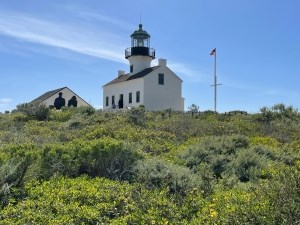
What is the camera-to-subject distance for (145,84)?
4019 centimetres

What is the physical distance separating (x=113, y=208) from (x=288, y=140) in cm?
1051

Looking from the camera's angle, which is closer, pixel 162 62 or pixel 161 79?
pixel 161 79

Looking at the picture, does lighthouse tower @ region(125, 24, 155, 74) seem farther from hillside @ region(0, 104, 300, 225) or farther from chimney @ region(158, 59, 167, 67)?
hillside @ region(0, 104, 300, 225)

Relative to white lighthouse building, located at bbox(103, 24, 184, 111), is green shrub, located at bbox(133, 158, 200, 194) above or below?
below

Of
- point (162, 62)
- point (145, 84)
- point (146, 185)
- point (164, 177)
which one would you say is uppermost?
point (162, 62)

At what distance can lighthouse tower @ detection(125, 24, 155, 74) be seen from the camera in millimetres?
43000

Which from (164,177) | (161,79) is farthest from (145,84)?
(164,177)

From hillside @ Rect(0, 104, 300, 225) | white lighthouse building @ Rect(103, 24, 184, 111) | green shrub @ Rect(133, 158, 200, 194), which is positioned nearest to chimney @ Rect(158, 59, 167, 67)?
white lighthouse building @ Rect(103, 24, 184, 111)

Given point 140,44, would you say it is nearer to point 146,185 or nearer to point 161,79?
point 161,79

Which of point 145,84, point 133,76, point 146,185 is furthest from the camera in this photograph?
point 133,76

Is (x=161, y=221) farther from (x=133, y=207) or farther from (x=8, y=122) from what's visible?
(x=8, y=122)

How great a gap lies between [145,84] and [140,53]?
419 centimetres

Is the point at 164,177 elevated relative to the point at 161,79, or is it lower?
lower

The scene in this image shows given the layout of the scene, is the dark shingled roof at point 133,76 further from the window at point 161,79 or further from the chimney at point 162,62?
the window at point 161,79
